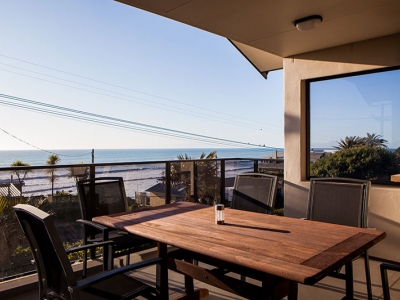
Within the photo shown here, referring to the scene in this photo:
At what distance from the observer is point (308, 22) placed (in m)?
3.16

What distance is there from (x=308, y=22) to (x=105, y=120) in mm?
39556

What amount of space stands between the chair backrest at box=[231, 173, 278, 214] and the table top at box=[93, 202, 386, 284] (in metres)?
0.39

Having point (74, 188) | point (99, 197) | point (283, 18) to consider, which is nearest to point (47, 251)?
point (99, 197)

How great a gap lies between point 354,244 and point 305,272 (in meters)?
0.56

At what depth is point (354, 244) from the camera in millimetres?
1753

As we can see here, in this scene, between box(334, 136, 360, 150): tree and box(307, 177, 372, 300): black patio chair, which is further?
box(334, 136, 360, 150): tree

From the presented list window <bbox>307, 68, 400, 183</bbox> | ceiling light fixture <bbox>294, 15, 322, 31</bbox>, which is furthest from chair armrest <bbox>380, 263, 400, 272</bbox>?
window <bbox>307, 68, 400, 183</bbox>

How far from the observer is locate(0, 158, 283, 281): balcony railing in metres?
3.05

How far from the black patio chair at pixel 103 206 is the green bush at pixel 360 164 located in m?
2.65

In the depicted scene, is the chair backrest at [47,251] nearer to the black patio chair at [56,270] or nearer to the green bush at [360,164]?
the black patio chair at [56,270]

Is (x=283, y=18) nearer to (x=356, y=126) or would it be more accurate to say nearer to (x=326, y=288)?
(x=356, y=126)

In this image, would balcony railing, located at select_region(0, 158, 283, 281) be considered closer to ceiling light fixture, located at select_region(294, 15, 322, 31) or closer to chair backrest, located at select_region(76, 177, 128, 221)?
chair backrest, located at select_region(76, 177, 128, 221)

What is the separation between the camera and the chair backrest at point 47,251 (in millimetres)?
1408

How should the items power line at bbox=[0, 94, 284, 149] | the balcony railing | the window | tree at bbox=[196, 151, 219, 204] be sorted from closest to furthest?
the balcony railing → the window → tree at bbox=[196, 151, 219, 204] → power line at bbox=[0, 94, 284, 149]
